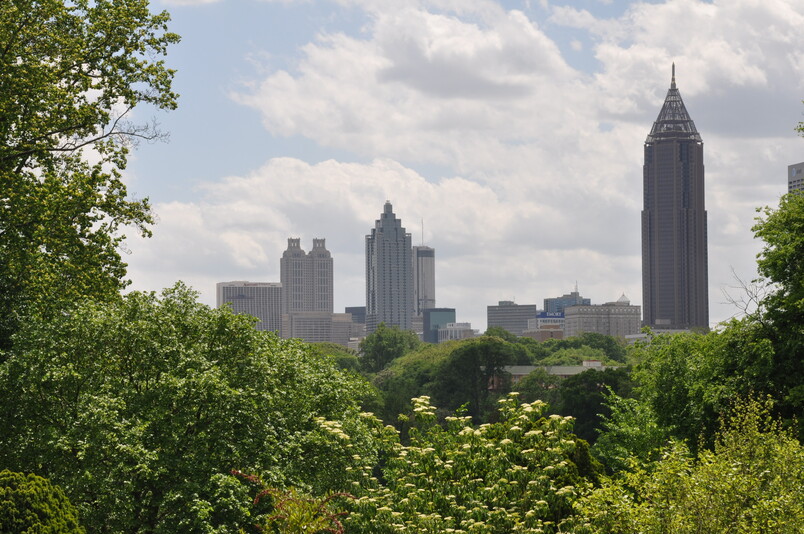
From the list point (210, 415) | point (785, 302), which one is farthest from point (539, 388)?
point (210, 415)

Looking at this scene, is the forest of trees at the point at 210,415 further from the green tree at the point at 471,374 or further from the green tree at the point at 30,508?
the green tree at the point at 471,374

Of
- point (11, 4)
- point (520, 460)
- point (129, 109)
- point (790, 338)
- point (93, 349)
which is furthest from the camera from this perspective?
point (790, 338)

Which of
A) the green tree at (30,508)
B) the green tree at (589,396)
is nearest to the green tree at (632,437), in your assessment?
the green tree at (589,396)

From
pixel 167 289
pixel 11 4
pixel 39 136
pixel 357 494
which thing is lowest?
pixel 357 494

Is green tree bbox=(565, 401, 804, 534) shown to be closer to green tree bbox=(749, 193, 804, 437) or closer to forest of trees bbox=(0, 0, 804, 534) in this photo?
forest of trees bbox=(0, 0, 804, 534)

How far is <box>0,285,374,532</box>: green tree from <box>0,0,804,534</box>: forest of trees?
0.06 m

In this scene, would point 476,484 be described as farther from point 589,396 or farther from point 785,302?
point 589,396

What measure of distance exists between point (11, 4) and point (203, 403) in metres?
12.5

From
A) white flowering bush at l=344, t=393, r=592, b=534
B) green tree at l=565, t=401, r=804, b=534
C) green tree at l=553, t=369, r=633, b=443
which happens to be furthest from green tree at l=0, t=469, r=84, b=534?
green tree at l=553, t=369, r=633, b=443

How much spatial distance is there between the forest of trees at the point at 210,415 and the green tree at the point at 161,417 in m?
0.06

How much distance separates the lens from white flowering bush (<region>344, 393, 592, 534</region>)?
2094 centimetres

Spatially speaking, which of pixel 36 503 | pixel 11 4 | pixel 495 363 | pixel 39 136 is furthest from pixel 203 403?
pixel 495 363

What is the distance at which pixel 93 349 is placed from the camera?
2575 centimetres

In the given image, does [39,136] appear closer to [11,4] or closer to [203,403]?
[11,4]
